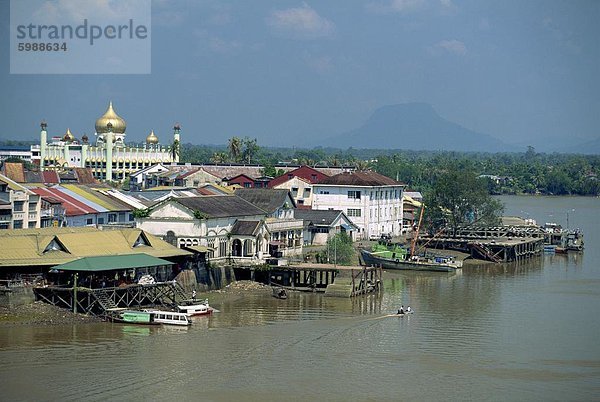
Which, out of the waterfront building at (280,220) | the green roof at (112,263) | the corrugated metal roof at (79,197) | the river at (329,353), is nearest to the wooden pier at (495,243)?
the waterfront building at (280,220)

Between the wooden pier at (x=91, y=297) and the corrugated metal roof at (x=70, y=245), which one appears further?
the corrugated metal roof at (x=70, y=245)

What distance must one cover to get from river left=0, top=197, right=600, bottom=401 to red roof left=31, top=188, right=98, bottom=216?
11.8 m

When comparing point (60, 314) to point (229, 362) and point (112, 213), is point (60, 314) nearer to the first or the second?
point (229, 362)

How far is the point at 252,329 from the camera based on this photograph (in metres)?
40.5

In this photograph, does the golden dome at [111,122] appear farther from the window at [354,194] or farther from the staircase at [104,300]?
the staircase at [104,300]

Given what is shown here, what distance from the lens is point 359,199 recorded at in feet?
243

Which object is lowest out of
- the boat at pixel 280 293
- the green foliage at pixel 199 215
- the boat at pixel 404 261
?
the boat at pixel 280 293

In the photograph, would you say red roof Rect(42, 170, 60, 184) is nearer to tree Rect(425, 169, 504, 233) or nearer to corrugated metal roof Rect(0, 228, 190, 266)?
tree Rect(425, 169, 504, 233)

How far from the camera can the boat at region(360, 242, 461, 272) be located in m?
59.6

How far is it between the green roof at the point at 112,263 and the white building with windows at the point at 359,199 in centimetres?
3001

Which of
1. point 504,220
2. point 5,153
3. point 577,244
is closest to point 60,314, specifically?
point 577,244

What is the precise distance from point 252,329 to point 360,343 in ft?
14.2

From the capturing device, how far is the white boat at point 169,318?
4041cm

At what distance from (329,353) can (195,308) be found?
7.85 m
